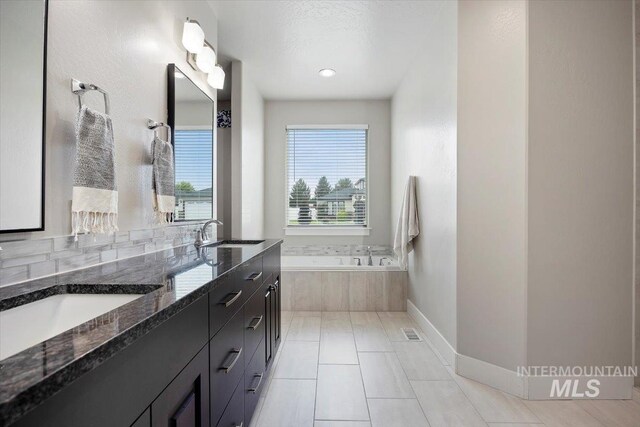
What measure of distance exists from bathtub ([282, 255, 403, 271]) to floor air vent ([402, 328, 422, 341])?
0.73 m

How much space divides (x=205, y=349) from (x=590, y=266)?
2112mm

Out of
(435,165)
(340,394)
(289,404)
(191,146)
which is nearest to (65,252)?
(191,146)

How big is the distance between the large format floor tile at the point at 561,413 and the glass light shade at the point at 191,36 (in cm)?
288

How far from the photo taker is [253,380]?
1.74 metres

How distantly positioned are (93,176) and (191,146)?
3.62ft

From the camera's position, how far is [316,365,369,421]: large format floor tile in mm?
1865

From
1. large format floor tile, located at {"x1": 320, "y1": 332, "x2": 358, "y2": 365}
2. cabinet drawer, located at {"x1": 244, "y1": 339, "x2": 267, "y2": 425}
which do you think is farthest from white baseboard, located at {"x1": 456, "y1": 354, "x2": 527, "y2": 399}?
cabinet drawer, located at {"x1": 244, "y1": 339, "x2": 267, "y2": 425}

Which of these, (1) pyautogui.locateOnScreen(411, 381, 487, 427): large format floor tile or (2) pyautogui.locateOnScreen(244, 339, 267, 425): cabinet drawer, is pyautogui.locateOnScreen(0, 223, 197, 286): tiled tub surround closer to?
(2) pyautogui.locateOnScreen(244, 339, 267, 425): cabinet drawer

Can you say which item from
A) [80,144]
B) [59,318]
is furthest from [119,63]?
[59,318]

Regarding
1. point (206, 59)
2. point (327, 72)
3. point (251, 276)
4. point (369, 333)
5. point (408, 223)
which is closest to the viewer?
point (251, 276)

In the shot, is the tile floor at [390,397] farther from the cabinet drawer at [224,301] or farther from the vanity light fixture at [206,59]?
the vanity light fixture at [206,59]

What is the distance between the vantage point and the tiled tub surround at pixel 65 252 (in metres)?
1.02

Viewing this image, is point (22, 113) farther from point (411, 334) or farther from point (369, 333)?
point (411, 334)

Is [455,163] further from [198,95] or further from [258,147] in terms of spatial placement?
[258,147]
